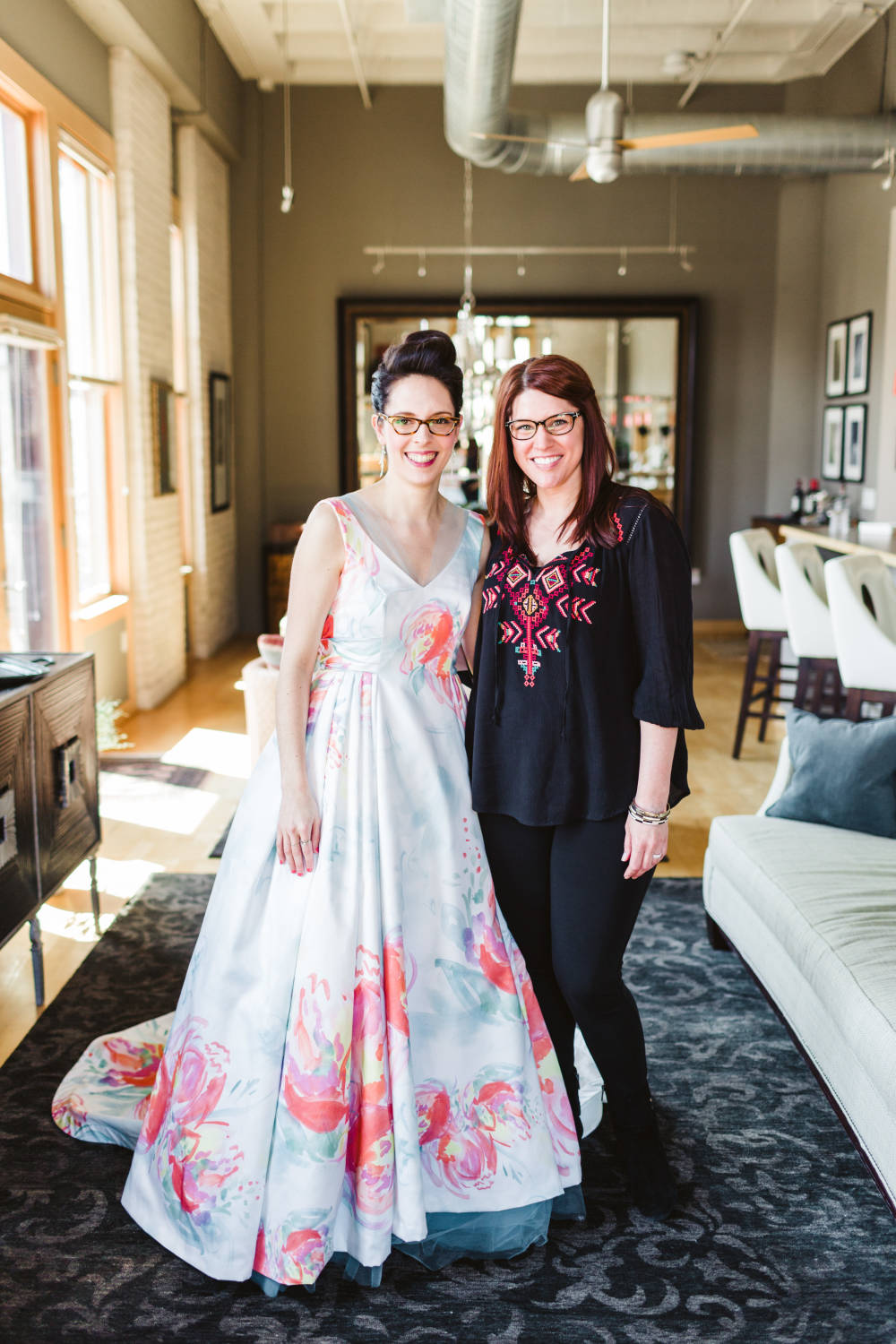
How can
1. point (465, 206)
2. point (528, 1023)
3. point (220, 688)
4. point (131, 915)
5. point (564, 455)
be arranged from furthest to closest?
point (465, 206), point (220, 688), point (131, 915), point (528, 1023), point (564, 455)

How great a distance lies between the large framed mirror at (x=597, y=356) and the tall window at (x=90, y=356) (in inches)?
123

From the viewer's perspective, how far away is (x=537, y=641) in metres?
1.98

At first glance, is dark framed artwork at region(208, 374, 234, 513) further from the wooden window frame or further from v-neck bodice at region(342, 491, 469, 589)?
v-neck bodice at region(342, 491, 469, 589)

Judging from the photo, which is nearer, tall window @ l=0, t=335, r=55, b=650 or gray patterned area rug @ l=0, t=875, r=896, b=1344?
gray patterned area rug @ l=0, t=875, r=896, b=1344

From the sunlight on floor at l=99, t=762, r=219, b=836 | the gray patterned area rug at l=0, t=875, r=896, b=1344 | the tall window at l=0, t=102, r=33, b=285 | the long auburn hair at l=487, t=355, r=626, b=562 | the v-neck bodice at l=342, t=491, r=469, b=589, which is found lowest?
the gray patterned area rug at l=0, t=875, r=896, b=1344

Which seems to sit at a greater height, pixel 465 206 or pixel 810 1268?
pixel 465 206

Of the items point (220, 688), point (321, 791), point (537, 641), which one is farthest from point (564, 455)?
point (220, 688)

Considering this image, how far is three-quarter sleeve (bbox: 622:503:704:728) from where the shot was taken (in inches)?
76.5

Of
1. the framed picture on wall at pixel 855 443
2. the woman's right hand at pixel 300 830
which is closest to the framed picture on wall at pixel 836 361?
the framed picture on wall at pixel 855 443

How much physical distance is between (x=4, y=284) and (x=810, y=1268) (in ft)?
14.7

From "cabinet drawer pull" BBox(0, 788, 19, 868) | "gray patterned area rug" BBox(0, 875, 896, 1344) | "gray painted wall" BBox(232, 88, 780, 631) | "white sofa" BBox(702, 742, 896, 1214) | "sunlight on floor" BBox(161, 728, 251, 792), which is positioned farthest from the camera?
"gray painted wall" BBox(232, 88, 780, 631)

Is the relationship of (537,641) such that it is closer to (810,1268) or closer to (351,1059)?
(351,1059)

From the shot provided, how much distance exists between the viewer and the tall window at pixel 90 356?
589 cm

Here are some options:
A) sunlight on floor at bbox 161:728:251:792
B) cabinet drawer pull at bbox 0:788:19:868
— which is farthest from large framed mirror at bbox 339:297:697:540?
cabinet drawer pull at bbox 0:788:19:868
